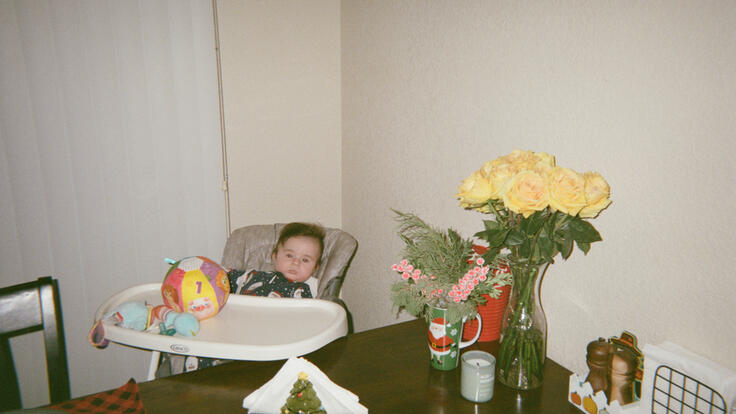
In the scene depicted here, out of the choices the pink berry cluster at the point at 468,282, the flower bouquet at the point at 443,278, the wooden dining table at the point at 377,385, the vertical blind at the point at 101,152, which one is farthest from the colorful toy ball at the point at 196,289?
the vertical blind at the point at 101,152

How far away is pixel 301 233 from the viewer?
2.04 meters

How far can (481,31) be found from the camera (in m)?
1.33

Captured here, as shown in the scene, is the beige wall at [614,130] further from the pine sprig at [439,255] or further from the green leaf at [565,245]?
the pine sprig at [439,255]

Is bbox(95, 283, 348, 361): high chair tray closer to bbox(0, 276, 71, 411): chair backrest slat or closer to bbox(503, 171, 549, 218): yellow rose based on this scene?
bbox(0, 276, 71, 411): chair backrest slat

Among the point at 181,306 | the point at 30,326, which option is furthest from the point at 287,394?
the point at 30,326

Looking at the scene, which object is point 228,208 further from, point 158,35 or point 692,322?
point 692,322

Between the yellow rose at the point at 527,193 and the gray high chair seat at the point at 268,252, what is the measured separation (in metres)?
1.17

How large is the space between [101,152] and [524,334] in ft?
6.82

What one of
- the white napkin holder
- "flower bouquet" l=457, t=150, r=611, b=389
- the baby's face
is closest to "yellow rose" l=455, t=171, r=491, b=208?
"flower bouquet" l=457, t=150, r=611, b=389

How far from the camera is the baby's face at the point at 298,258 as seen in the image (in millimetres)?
2006

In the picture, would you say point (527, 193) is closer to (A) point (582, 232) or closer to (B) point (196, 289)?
(A) point (582, 232)

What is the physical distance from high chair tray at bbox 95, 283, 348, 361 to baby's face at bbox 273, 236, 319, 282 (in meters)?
0.52

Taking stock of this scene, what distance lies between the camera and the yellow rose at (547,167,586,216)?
0.85 meters

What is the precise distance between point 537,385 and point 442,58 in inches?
44.1
